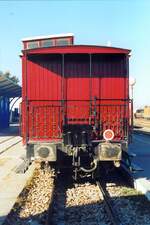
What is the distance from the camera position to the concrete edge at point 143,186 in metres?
9.44

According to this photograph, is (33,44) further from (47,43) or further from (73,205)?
(73,205)

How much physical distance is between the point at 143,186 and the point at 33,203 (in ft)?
8.55

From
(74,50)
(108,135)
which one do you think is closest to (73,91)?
(74,50)

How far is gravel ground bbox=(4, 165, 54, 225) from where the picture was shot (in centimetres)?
771

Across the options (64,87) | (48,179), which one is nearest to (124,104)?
(64,87)

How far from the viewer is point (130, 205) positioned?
8828 millimetres

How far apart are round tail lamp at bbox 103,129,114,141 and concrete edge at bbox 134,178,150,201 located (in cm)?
126

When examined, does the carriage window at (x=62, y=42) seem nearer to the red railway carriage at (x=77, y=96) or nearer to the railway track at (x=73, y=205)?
the red railway carriage at (x=77, y=96)

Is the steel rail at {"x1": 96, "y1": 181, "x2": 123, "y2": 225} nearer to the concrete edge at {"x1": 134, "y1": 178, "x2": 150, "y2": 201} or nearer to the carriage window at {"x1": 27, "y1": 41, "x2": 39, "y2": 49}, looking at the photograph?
the concrete edge at {"x1": 134, "y1": 178, "x2": 150, "y2": 201}

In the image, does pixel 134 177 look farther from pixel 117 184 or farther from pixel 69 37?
pixel 69 37

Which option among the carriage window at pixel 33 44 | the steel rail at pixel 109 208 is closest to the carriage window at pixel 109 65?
the steel rail at pixel 109 208

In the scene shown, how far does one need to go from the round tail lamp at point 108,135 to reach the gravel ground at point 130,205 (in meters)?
1.29

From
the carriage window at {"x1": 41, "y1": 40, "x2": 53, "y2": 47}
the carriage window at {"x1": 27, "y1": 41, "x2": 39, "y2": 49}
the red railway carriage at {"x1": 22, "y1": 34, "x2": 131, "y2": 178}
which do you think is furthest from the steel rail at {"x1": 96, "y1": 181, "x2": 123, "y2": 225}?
the carriage window at {"x1": 27, "y1": 41, "x2": 39, "y2": 49}

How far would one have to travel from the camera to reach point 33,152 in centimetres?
1043
